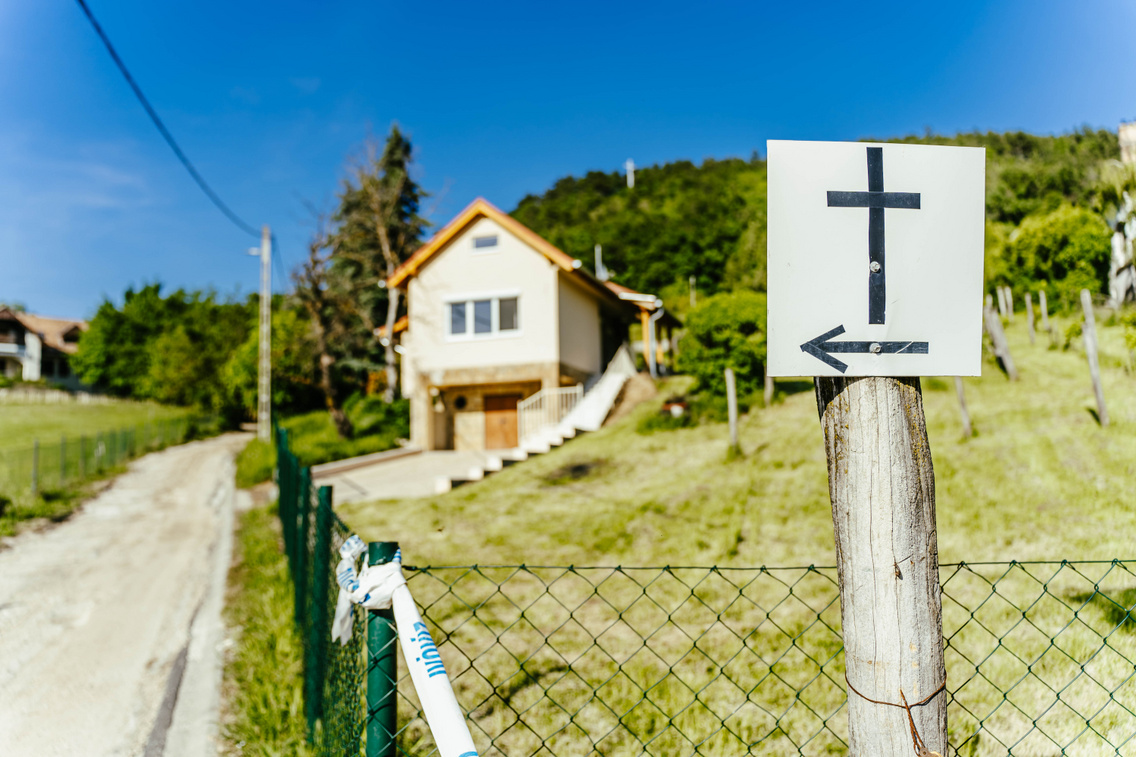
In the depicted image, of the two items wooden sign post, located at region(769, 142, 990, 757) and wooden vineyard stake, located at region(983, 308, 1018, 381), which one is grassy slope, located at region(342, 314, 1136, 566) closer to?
wooden vineyard stake, located at region(983, 308, 1018, 381)

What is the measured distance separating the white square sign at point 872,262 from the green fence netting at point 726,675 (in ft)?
3.27

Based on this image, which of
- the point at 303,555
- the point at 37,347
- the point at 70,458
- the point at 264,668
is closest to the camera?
the point at 303,555

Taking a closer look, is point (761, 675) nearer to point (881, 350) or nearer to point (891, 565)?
point (891, 565)

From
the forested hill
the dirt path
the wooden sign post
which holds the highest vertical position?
the forested hill

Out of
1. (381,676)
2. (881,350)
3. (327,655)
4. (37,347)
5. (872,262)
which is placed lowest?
(327,655)

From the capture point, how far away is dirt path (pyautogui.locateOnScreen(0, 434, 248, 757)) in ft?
13.1

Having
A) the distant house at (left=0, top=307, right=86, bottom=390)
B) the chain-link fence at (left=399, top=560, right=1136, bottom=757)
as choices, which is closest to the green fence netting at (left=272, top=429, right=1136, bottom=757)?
the chain-link fence at (left=399, top=560, right=1136, bottom=757)

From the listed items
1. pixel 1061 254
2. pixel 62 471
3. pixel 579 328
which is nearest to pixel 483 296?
pixel 579 328

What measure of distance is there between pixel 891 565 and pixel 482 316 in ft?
59.3

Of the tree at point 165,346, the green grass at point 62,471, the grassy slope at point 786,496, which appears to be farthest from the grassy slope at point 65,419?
the grassy slope at point 786,496

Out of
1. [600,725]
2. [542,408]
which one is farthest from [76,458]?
[600,725]

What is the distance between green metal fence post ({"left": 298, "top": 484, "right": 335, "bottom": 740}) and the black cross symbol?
2493mm

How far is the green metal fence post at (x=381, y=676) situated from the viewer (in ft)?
5.54

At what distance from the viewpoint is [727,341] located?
1360cm
